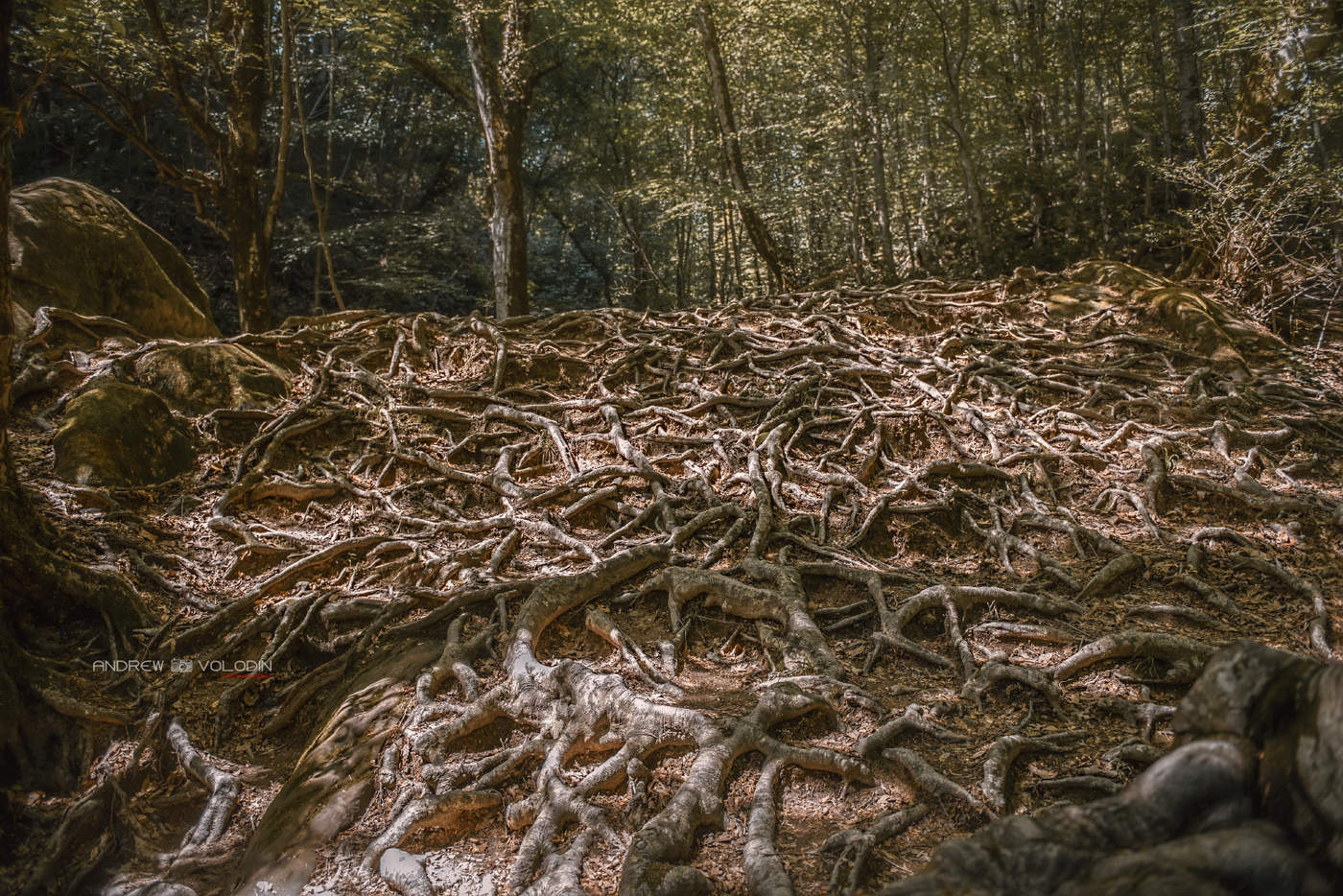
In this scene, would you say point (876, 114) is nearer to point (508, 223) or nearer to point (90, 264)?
point (508, 223)

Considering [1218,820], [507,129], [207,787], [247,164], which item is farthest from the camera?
[507,129]

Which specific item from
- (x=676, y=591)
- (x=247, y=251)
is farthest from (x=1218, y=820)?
(x=247, y=251)

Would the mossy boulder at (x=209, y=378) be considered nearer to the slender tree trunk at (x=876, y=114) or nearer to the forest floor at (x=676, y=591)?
the forest floor at (x=676, y=591)

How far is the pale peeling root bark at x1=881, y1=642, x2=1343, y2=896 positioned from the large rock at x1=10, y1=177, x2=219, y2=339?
7.87m

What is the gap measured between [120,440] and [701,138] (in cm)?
1317

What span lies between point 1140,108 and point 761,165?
707 centimetres

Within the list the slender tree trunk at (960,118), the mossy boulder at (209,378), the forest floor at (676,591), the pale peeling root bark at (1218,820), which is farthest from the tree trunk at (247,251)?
the pale peeling root bark at (1218,820)

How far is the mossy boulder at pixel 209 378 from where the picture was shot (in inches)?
240

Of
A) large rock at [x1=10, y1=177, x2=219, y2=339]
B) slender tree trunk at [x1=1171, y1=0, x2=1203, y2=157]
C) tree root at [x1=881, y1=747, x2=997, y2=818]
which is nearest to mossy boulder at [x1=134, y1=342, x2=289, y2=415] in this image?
large rock at [x1=10, y1=177, x2=219, y2=339]

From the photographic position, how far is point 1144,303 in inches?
316

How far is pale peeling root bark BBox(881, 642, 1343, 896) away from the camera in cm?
128

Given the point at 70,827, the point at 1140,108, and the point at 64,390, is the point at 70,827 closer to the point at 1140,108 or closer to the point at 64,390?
the point at 64,390

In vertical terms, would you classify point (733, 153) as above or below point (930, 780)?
above

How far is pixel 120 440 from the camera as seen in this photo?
525 centimetres
